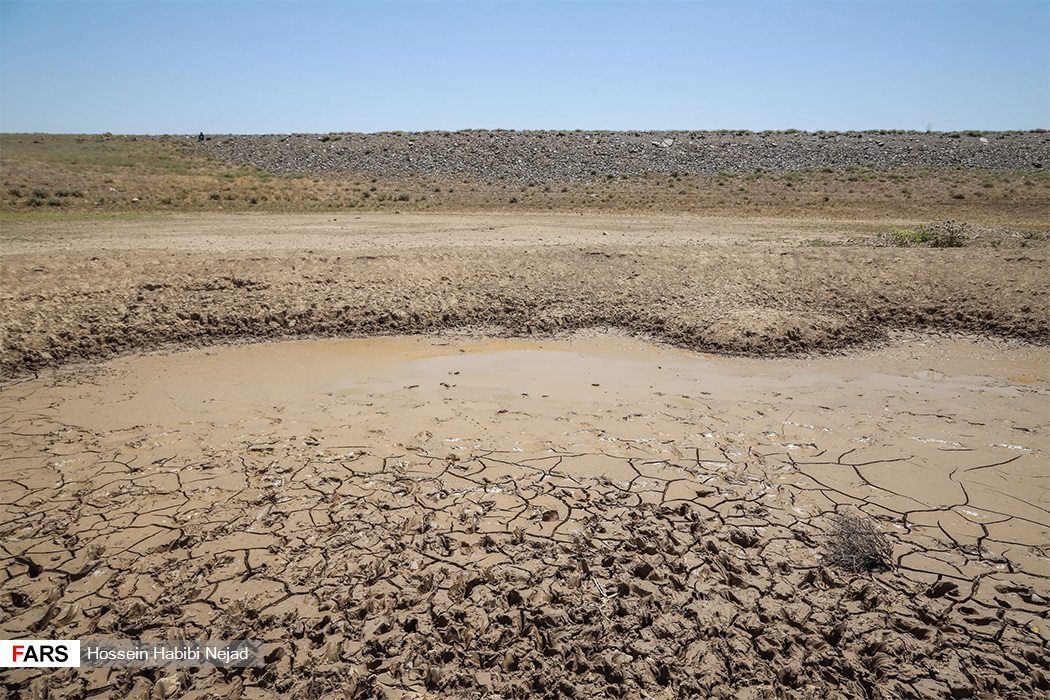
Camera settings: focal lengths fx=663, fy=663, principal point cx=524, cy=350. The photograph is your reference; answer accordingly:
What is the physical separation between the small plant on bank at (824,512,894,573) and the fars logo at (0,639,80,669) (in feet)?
13.1

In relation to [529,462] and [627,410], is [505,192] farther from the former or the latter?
[529,462]

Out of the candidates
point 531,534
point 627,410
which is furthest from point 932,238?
point 531,534

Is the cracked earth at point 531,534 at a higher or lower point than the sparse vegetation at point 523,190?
lower

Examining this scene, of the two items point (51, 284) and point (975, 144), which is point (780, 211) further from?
point (975, 144)

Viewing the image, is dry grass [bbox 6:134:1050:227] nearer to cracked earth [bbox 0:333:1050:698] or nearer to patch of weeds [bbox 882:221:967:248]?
patch of weeds [bbox 882:221:967:248]

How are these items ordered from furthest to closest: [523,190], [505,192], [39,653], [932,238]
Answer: [523,190]
[505,192]
[932,238]
[39,653]

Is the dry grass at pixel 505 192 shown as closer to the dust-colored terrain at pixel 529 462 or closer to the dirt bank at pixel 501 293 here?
the dust-colored terrain at pixel 529 462

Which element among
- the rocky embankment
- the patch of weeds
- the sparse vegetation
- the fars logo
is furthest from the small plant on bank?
the rocky embankment

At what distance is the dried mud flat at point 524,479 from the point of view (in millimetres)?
3205

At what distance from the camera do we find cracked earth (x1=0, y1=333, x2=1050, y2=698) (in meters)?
3.13

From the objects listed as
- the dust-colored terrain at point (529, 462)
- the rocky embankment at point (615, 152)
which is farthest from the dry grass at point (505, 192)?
the dust-colored terrain at point (529, 462)

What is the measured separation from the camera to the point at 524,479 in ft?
15.5

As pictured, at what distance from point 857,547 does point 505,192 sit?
20.0 m

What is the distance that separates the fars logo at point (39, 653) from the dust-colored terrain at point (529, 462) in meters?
0.07
